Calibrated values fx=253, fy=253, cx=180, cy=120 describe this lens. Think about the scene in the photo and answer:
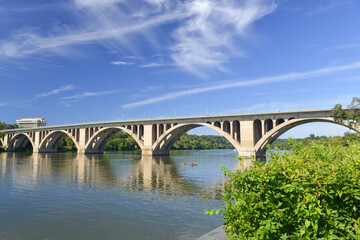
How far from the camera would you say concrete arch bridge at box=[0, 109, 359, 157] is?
180ft

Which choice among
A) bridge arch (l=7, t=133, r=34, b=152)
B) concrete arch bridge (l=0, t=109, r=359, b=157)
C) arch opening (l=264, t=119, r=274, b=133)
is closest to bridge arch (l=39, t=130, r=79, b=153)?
concrete arch bridge (l=0, t=109, r=359, b=157)

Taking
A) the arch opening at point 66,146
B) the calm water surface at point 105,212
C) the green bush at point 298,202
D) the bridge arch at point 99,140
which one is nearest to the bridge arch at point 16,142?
the arch opening at point 66,146

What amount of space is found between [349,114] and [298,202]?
52.3 meters

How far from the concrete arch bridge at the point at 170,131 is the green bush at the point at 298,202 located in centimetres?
2853

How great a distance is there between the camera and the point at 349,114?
47.7 metres

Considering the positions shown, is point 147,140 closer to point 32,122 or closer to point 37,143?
point 37,143

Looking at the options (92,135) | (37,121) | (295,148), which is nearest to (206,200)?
(295,148)

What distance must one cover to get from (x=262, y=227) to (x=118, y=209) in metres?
12.1

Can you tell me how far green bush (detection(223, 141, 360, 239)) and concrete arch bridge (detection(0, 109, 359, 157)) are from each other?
93.6 feet

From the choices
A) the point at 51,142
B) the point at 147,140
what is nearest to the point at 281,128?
the point at 147,140

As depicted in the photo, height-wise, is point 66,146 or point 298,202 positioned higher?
point 298,202

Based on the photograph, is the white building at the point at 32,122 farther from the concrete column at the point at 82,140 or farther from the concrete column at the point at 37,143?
the concrete column at the point at 82,140

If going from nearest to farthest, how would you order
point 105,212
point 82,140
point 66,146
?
point 105,212, point 82,140, point 66,146

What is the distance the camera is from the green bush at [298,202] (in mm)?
4457
